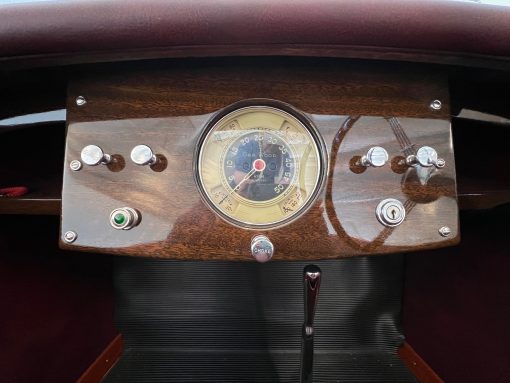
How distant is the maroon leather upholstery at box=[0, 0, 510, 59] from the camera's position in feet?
1.87

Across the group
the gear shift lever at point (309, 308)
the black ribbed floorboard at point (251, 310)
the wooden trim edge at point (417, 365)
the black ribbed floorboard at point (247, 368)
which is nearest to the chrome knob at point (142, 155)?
the gear shift lever at point (309, 308)

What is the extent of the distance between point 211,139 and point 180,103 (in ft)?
0.30

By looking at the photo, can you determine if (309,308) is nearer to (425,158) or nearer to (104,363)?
(425,158)

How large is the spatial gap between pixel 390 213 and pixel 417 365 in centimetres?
86

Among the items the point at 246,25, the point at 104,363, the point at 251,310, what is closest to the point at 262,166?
the point at 246,25

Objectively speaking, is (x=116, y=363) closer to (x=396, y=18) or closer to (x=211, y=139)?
(x=211, y=139)

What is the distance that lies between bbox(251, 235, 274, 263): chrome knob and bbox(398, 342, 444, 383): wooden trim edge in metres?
0.93

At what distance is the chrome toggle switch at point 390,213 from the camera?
703 mm

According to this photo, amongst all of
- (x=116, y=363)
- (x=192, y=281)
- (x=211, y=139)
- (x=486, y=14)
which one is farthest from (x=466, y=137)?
(x=116, y=363)

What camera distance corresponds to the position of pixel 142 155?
0.68 m

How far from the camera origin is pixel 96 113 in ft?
2.33

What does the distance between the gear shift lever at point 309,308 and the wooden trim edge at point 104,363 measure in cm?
76

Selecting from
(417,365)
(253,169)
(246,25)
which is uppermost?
(246,25)

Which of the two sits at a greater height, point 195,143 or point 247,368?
point 195,143
